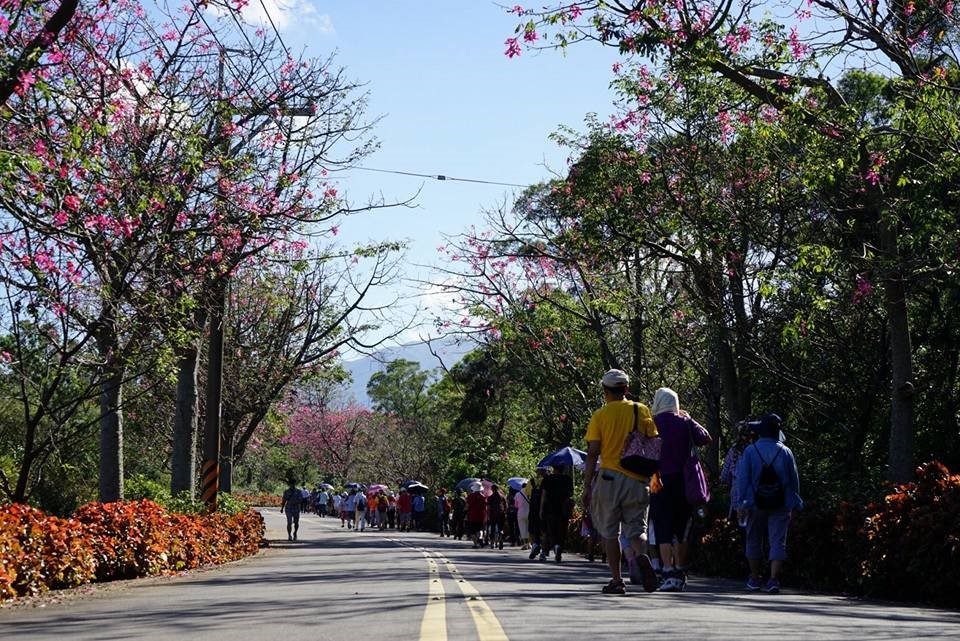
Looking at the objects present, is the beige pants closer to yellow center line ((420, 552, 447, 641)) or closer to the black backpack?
yellow center line ((420, 552, 447, 641))

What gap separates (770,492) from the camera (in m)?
13.0

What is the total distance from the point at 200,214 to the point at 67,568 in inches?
249

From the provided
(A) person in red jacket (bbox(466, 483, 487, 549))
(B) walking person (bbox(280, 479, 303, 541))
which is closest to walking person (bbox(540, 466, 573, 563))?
(A) person in red jacket (bbox(466, 483, 487, 549))

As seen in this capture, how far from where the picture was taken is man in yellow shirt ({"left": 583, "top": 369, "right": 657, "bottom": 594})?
1079 cm

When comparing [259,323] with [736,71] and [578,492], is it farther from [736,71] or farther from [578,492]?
[736,71]

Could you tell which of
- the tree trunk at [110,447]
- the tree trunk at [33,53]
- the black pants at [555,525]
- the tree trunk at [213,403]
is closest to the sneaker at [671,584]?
the tree trunk at [33,53]

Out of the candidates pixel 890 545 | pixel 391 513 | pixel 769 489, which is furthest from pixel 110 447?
pixel 391 513

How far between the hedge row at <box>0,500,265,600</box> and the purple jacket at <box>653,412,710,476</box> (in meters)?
6.83

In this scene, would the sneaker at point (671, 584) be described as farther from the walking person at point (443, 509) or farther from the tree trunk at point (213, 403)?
the walking person at point (443, 509)

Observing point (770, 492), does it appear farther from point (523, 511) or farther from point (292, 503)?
point (292, 503)

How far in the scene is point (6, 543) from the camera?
1228 cm

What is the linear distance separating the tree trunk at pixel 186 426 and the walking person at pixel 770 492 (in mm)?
13736

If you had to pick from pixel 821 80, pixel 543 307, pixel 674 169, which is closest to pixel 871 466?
pixel 674 169

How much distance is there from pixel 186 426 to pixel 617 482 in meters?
15.0
